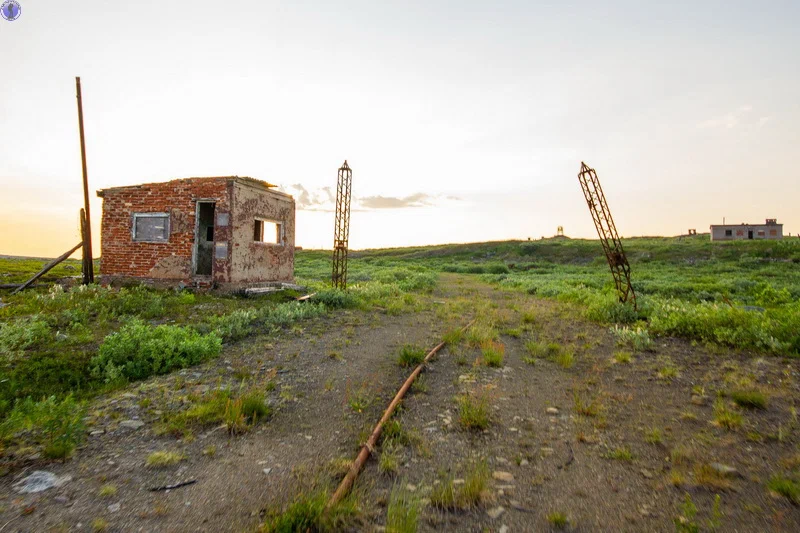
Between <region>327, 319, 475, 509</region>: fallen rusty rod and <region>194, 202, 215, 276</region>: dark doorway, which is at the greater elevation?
<region>194, 202, 215, 276</region>: dark doorway

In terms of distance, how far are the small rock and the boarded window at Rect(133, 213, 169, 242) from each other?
15832 millimetres

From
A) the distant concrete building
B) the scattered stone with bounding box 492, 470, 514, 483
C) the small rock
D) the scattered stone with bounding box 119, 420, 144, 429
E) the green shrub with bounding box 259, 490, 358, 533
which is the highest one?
the distant concrete building

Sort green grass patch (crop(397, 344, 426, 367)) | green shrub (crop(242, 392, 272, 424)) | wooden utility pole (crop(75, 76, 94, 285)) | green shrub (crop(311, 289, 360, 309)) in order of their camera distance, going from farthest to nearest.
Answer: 1. wooden utility pole (crop(75, 76, 94, 285))
2. green shrub (crop(311, 289, 360, 309))
3. green grass patch (crop(397, 344, 426, 367))
4. green shrub (crop(242, 392, 272, 424))

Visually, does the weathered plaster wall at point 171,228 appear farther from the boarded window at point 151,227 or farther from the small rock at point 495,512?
the small rock at point 495,512

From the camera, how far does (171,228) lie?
15727mm

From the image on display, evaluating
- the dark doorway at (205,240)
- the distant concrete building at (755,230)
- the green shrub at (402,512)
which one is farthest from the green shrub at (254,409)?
the distant concrete building at (755,230)

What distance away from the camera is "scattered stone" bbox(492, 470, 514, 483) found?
3.91m

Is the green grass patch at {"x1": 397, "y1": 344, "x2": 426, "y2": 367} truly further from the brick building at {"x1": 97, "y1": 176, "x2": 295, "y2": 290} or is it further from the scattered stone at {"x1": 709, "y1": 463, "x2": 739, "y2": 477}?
the brick building at {"x1": 97, "y1": 176, "x2": 295, "y2": 290}

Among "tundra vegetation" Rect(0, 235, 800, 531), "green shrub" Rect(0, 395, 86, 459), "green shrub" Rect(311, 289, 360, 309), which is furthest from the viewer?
"green shrub" Rect(311, 289, 360, 309)

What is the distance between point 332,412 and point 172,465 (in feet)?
6.39

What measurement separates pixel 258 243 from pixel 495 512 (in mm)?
14742

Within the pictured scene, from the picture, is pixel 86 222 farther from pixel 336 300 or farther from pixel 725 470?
pixel 725 470

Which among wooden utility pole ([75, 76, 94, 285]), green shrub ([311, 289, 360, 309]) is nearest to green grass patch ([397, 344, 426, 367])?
green shrub ([311, 289, 360, 309])

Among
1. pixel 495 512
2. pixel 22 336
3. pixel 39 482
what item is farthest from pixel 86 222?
pixel 495 512
